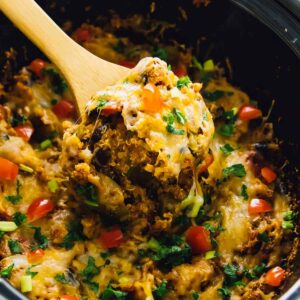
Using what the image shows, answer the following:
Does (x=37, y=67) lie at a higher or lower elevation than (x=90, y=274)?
higher

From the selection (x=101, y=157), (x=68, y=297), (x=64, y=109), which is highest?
(x=101, y=157)

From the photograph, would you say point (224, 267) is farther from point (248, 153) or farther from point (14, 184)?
point (14, 184)

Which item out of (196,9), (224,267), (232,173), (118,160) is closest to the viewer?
(118,160)

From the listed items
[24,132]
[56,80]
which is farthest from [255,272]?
[56,80]

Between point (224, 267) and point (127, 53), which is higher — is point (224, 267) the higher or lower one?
the lower one

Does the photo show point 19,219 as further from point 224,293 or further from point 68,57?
point 224,293

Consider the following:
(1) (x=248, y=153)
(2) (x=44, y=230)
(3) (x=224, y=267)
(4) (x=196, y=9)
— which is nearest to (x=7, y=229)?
(2) (x=44, y=230)
